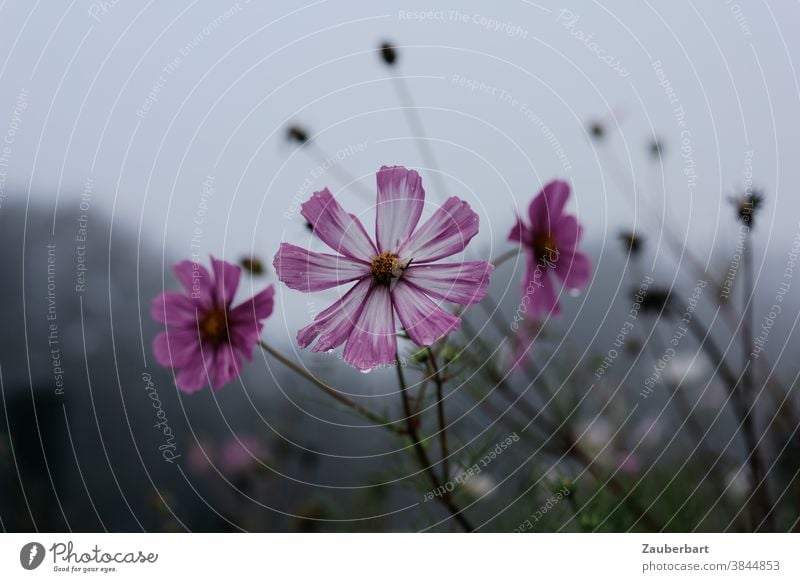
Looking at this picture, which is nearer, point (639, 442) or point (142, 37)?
point (142, 37)

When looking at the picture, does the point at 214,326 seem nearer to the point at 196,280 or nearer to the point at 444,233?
the point at 196,280

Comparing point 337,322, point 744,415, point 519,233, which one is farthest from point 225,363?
point 744,415

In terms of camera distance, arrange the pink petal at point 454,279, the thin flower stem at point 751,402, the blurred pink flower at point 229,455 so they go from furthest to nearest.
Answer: the blurred pink flower at point 229,455 < the thin flower stem at point 751,402 < the pink petal at point 454,279

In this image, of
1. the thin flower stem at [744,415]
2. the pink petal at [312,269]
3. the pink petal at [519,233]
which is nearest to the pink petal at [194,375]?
the pink petal at [312,269]

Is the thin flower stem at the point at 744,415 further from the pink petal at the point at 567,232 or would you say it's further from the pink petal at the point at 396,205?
the pink petal at the point at 396,205

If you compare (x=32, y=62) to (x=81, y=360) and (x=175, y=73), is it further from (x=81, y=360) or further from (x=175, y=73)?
(x=81, y=360)
